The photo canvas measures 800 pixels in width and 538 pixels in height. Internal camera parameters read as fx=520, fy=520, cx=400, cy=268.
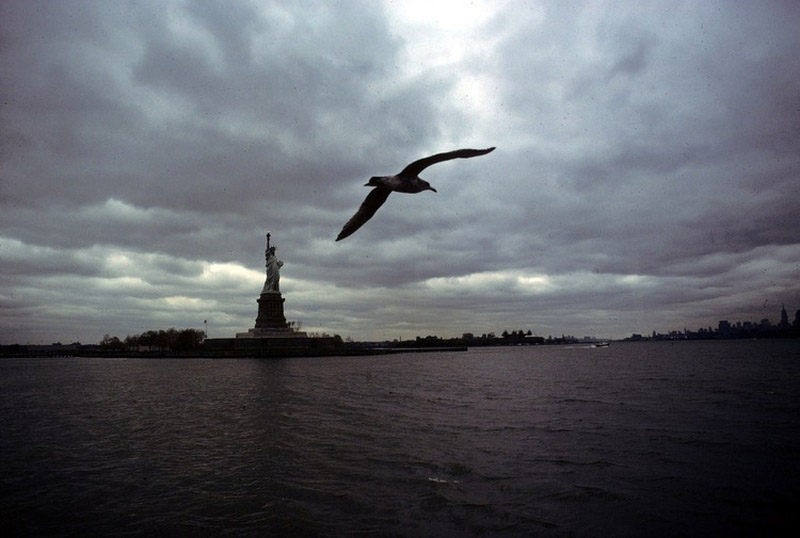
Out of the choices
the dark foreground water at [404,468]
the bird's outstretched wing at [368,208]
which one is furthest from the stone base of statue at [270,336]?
the bird's outstretched wing at [368,208]

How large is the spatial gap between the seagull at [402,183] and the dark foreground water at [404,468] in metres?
6.32

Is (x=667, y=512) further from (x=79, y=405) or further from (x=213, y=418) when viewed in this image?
(x=79, y=405)

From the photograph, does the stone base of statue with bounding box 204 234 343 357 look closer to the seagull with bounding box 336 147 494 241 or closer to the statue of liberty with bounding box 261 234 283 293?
the statue of liberty with bounding box 261 234 283 293

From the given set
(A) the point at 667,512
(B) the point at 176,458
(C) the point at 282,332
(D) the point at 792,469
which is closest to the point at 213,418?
(B) the point at 176,458

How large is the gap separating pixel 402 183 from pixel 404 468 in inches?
384

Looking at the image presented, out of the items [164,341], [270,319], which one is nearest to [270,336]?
[270,319]

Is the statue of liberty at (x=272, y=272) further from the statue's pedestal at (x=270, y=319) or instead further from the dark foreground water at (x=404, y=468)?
the dark foreground water at (x=404, y=468)

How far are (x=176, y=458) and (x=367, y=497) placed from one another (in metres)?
7.05

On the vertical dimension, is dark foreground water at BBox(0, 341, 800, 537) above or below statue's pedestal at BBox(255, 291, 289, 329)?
below

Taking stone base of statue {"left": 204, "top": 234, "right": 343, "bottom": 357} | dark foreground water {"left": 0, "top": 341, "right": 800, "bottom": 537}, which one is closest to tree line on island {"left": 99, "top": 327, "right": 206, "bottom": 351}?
stone base of statue {"left": 204, "top": 234, "right": 343, "bottom": 357}

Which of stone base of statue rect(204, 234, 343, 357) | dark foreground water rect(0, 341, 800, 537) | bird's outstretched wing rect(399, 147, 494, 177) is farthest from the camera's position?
stone base of statue rect(204, 234, 343, 357)

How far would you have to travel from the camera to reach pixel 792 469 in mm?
13438

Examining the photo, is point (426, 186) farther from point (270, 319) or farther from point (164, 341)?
point (164, 341)

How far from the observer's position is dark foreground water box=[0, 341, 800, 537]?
10320 millimetres
